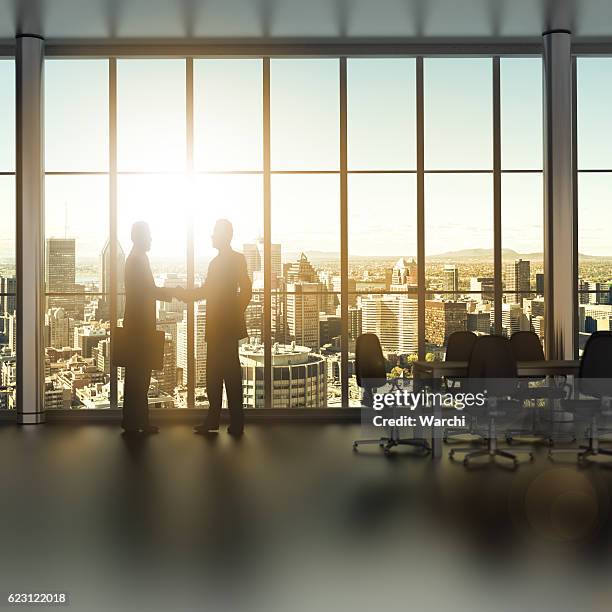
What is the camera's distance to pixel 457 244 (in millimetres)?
9555

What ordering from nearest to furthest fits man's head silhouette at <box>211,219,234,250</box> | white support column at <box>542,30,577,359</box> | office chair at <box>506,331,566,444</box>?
office chair at <box>506,331,566,444</box>, man's head silhouette at <box>211,219,234,250</box>, white support column at <box>542,30,577,359</box>

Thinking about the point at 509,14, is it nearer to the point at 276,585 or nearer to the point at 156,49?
the point at 156,49

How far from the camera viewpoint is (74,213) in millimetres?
9477

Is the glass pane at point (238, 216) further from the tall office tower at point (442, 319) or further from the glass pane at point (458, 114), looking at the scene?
the glass pane at point (458, 114)

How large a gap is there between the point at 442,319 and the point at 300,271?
72.2 inches

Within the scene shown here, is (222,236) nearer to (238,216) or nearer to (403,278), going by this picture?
(238,216)

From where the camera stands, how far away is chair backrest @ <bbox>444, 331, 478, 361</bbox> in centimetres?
833

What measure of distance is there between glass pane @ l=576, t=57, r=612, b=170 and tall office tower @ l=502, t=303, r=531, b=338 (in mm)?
1893

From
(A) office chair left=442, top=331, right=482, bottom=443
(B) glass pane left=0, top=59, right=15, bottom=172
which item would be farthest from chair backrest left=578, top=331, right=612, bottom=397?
(B) glass pane left=0, top=59, right=15, bottom=172

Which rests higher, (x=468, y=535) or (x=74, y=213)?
(x=74, y=213)

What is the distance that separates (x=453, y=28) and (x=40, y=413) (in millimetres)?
6488

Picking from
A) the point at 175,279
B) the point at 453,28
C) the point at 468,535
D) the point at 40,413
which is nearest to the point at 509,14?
the point at 453,28

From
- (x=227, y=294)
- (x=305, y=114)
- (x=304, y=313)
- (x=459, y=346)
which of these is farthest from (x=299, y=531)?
(x=305, y=114)

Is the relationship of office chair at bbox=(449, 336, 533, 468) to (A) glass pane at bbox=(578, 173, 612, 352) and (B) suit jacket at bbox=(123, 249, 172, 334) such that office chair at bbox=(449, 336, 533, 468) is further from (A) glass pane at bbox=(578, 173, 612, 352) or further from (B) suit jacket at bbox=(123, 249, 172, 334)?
(B) suit jacket at bbox=(123, 249, 172, 334)
